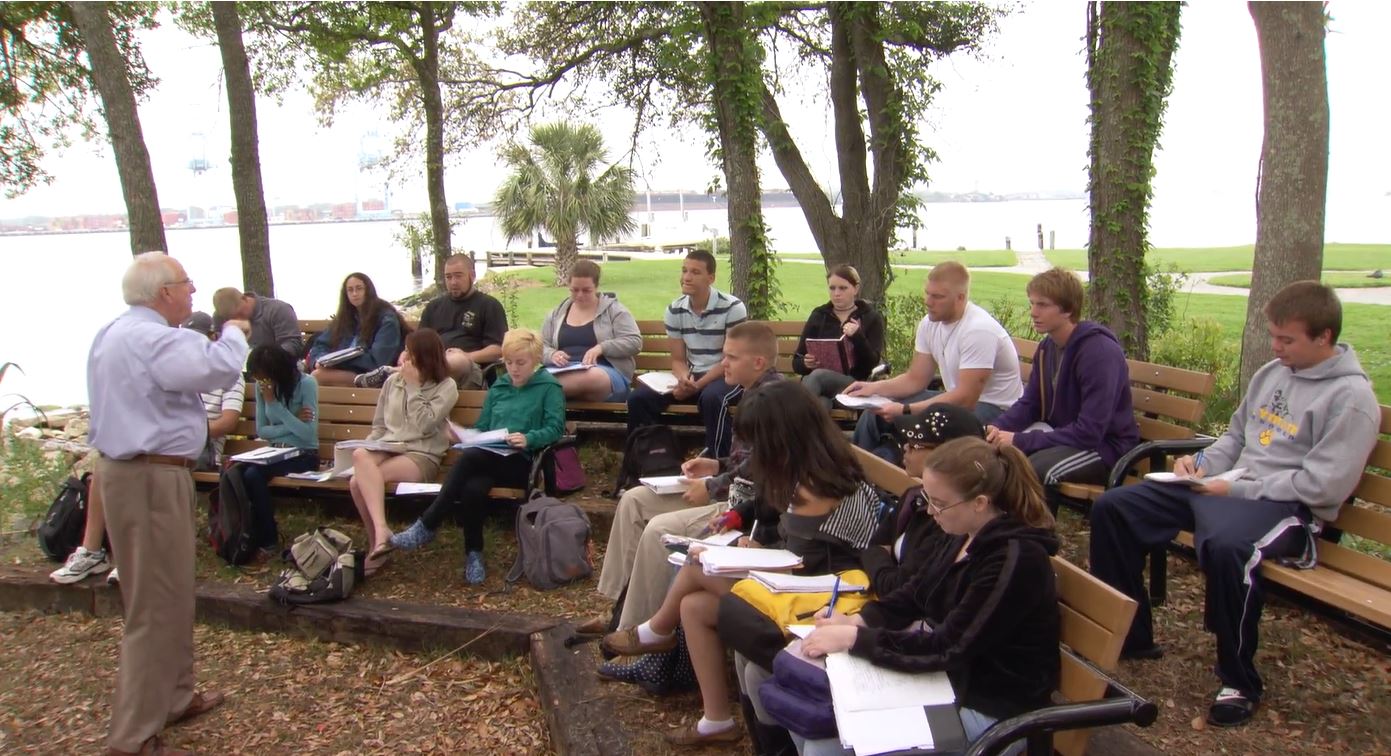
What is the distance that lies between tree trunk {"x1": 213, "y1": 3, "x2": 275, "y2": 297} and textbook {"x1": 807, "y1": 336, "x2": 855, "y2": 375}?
593 cm

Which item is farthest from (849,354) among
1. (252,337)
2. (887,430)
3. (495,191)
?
(495,191)

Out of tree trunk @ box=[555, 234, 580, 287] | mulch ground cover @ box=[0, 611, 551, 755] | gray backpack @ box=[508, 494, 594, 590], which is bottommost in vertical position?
mulch ground cover @ box=[0, 611, 551, 755]

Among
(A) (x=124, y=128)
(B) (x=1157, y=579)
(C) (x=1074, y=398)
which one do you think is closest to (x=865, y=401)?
(C) (x=1074, y=398)

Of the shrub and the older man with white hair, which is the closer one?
the older man with white hair

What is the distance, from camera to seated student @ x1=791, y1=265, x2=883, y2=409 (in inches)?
232

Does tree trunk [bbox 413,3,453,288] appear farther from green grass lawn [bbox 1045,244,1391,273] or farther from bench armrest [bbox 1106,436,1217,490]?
green grass lawn [bbox 1045,244,1391,273]

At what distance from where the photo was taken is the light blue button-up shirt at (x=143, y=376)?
370 centimetres

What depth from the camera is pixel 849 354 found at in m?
5.95

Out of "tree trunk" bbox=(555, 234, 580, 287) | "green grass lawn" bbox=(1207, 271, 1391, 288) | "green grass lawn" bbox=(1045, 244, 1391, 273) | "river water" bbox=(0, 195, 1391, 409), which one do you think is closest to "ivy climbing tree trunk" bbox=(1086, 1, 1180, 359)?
"river water" bbox=(0, 195, 1391, 409)

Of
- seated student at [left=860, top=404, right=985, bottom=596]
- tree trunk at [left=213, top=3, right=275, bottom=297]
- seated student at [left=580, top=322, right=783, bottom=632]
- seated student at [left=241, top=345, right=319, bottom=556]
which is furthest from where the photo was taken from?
tree trunk at [left=213, top=3, right=275, bottom=297]

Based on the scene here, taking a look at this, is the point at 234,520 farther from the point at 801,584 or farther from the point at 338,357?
the point at 801,584

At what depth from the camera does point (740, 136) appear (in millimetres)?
8141

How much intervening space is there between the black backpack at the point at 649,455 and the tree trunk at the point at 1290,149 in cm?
330

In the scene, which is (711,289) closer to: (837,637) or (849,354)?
(849,354)
